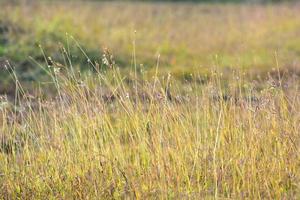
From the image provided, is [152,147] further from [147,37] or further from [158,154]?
[147,37]

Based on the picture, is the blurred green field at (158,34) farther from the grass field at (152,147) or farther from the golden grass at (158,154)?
the golden grass at (158,154)

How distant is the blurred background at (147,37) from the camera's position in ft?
41.4

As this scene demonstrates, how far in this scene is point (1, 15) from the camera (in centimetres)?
1447

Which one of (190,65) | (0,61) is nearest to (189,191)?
(0,61)

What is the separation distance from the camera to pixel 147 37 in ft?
54.4

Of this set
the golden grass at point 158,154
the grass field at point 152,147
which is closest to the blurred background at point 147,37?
the grass field at point 152,147

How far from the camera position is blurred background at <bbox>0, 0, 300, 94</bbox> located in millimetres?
12627

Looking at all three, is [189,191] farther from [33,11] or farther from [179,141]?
[33,11]

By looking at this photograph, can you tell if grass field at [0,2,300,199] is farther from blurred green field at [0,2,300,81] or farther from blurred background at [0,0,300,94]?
blurred green field at [0,2,300,81]

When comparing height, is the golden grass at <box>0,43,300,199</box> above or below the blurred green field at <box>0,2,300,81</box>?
above

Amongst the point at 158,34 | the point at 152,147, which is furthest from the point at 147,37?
the point at 152,147

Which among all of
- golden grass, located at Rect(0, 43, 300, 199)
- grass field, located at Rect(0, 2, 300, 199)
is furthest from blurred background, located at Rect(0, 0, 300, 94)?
golden grass, located at Rect(0, 43, 300, 199)

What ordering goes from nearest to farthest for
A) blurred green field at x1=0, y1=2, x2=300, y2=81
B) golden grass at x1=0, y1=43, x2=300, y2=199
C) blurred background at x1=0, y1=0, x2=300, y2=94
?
golden grass at x1=0, y1=43, x2=300, y2=199, blurred background at x1=0, y1=0, x2=300, y2=94, blurred green field at x1=0, y1=2, x2=300, y2=81

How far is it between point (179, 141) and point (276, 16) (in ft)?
43.0
